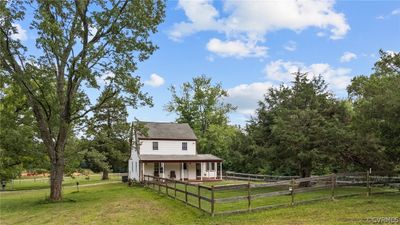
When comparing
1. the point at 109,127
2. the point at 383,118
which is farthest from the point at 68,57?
the point at 383,118

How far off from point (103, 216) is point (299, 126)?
39.8 ft

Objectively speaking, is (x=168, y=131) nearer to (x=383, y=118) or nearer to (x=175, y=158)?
(x=175, y=158)

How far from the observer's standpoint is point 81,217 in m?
14.3

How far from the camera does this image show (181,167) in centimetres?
3966

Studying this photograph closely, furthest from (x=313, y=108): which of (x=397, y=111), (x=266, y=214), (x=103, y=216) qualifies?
(x=103, y=216)

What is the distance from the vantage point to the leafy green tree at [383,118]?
15641mm

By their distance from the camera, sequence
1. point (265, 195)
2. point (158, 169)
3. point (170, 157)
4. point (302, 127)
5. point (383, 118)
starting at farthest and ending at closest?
point (158, 169)
point (170, 157)
point (302, 127)
point (383, 118)
point (265, 195)

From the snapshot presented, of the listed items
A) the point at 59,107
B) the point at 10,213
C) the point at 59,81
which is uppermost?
the point at 59,81

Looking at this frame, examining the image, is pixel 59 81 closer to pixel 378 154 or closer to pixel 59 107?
pixel 59 107

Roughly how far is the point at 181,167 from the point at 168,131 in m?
4.18

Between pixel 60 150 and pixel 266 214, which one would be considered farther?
pixel 60 150

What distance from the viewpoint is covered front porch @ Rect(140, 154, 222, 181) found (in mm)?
37156

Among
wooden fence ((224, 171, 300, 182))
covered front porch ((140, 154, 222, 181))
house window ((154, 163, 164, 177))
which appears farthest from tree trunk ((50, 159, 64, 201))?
wooden fence ((224, 171, 300, 182))

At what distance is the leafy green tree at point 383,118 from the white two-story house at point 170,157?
21581mm
